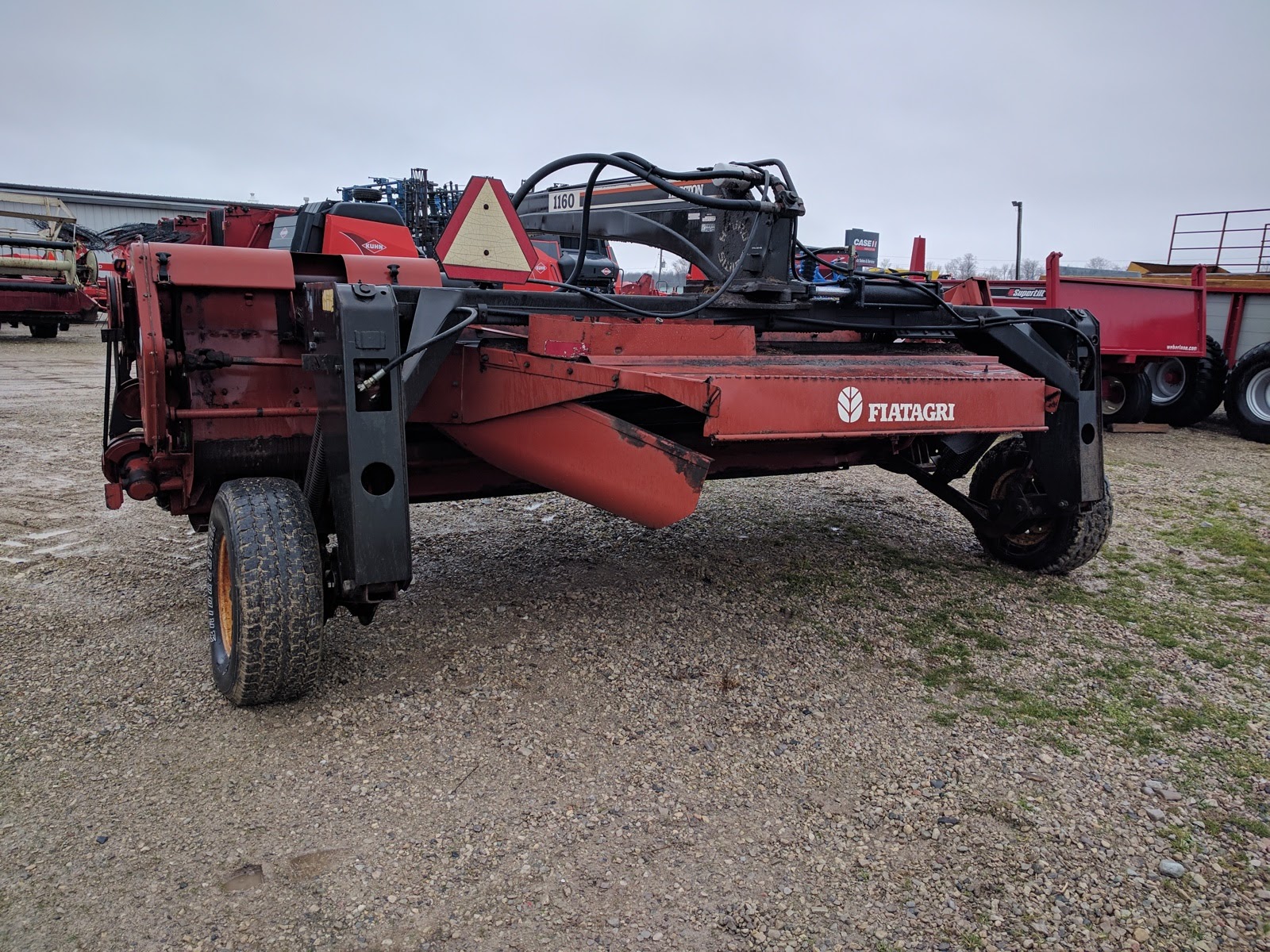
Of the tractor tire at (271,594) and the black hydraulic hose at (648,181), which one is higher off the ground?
the black hydraulic hose at (648,181)

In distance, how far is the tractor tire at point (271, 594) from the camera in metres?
2.60

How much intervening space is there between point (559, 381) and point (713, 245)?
53.7 inches

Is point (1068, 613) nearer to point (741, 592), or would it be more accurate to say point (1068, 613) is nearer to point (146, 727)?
point (741, 592)

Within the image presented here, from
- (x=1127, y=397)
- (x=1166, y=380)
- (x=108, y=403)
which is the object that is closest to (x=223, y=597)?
(x=108, y=403)

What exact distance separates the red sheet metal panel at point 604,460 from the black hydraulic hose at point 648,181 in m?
0.93

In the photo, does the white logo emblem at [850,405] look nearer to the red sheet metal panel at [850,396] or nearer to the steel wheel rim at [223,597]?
the red sheet metal panel at [850,396]

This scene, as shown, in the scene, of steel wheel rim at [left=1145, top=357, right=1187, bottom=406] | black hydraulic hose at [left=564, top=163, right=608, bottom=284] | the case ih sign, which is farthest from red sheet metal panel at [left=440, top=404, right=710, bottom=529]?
the case ih sign

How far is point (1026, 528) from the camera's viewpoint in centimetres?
412

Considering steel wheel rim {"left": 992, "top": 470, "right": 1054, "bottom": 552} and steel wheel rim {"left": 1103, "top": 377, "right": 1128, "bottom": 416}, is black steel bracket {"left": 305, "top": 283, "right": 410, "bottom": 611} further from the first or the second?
steel wheel rim {"left": 1103, "top": 377, "right": 1128, "bottom": 416}

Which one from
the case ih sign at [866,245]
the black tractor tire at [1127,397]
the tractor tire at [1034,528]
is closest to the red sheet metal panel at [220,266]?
the tractor tire at [1034,528]

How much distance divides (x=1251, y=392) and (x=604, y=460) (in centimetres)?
833

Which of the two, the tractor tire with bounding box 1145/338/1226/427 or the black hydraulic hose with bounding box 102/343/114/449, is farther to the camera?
the tractor tire with bounding box 1145/338/1226/427

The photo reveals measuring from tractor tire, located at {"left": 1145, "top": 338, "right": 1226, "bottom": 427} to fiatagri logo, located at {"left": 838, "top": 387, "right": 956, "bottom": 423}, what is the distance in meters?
7.29

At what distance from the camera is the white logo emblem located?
2.80 metres
